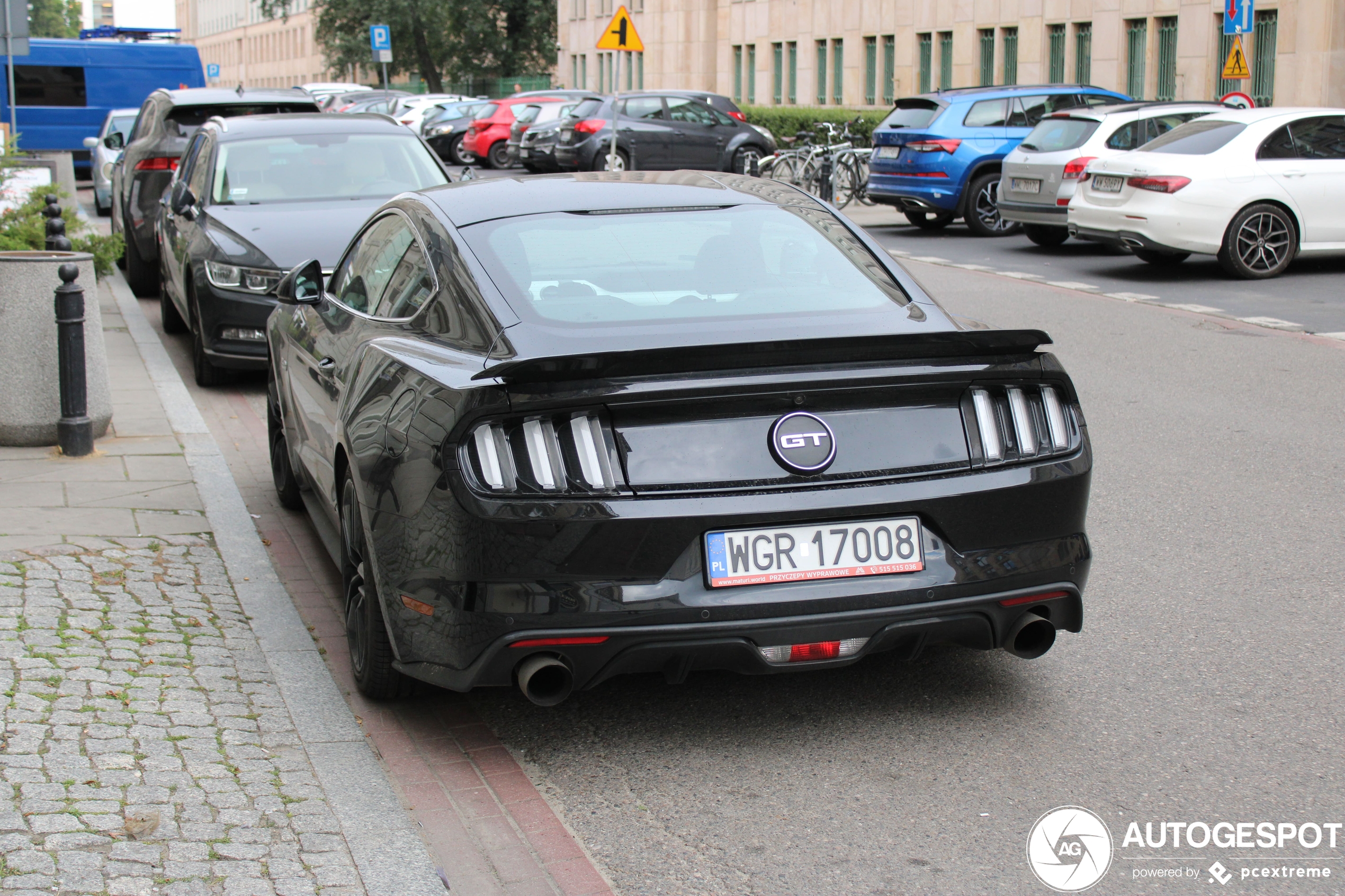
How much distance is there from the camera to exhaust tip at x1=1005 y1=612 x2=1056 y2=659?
167 inches

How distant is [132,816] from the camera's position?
142 inches

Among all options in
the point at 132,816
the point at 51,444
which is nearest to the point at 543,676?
the point at 132,816

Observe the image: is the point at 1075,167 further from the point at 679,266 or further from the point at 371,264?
the point at 679,266

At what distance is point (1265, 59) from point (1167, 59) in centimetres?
312

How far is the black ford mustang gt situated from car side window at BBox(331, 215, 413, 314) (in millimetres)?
726

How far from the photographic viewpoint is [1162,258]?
16781 millimetres

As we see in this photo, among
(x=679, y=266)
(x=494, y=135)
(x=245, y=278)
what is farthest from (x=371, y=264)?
(x=494, y=135)

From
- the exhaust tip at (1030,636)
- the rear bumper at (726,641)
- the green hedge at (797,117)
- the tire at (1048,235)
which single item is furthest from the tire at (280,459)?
the green hedge at (797,117)

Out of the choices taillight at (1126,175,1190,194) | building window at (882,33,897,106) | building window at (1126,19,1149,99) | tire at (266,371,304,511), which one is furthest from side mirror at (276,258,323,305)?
building window at (882,33,897,106)

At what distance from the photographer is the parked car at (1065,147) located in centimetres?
1784

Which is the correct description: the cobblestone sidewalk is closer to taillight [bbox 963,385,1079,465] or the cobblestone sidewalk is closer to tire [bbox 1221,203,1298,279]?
taillight [bbox 963,385,1079,465]

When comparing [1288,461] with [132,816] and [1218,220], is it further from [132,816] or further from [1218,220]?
[1218,220]

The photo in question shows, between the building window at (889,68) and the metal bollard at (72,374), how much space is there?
117 feet

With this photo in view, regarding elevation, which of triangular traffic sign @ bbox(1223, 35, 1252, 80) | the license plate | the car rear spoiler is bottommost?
the license plate
